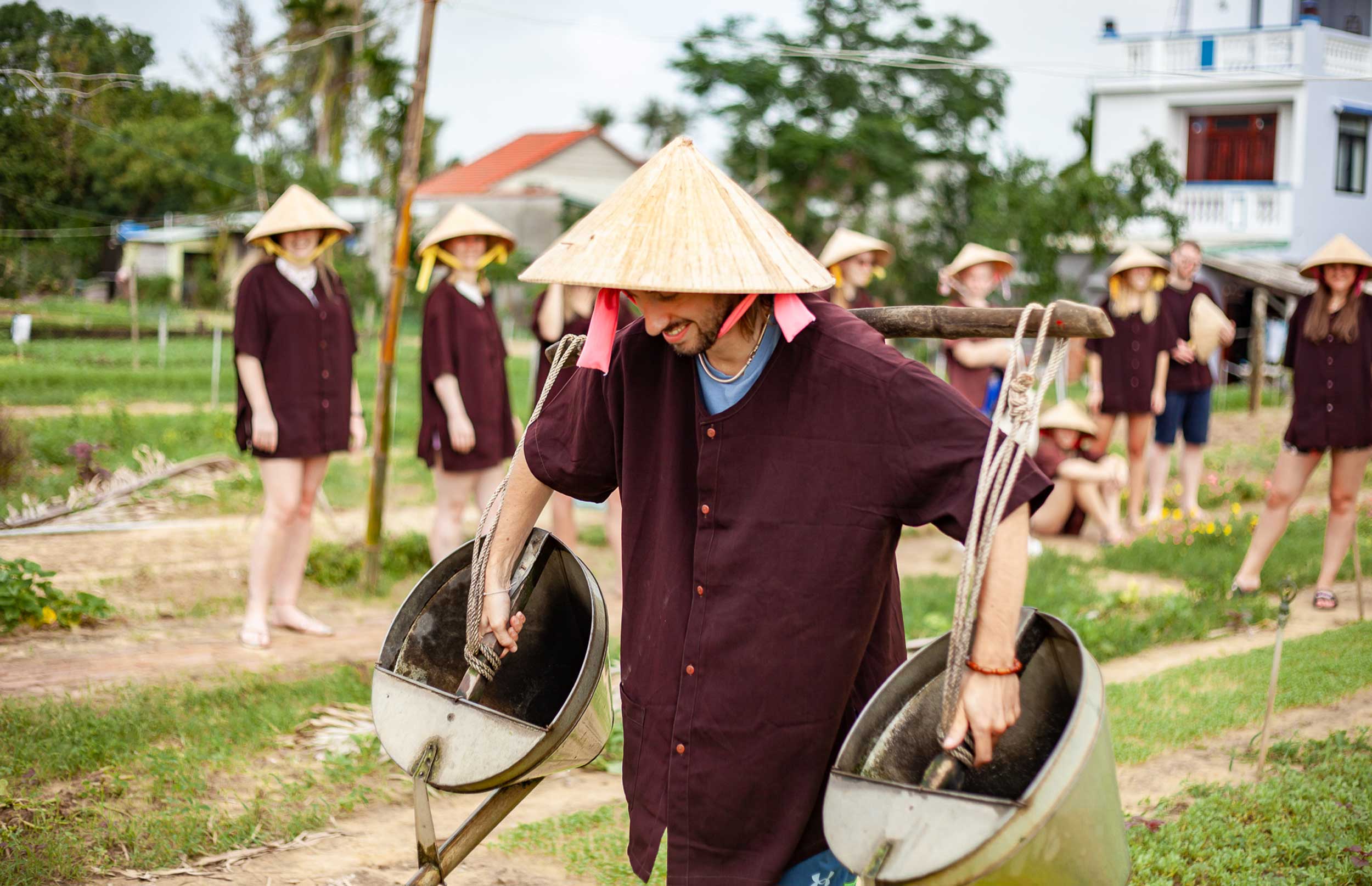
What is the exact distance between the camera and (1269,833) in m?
3.87

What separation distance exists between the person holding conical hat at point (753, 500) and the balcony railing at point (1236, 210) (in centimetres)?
1019

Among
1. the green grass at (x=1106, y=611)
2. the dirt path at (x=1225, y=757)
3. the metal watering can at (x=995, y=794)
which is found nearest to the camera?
the metal watering can at (x=995, y=794)

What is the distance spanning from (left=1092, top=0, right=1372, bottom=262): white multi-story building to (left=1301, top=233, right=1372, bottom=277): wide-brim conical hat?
372 millimetres

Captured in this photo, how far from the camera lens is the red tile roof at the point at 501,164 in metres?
45.2

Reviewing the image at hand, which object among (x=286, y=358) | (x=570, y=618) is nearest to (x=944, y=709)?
(x=570, y=618)

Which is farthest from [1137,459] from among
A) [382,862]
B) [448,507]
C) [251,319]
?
[382,862]

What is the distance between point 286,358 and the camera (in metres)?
5.89

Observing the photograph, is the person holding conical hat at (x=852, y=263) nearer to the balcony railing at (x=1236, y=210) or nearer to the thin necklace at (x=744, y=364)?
the thin necklace at (x=744, y=364)

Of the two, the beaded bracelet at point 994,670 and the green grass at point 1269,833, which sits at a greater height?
the beaded bracelet at point 994,670

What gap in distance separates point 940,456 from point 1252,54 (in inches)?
638

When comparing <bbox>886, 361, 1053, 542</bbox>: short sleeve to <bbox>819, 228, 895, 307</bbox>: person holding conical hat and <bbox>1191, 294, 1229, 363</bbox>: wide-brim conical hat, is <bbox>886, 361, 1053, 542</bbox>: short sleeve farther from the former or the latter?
<bbox>1191, 294, 1229, 363</bbox>: wide-brim conical hat

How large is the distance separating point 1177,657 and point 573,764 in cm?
435

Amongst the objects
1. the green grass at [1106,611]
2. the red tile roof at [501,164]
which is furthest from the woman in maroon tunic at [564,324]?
the red tile roof at [501,164]

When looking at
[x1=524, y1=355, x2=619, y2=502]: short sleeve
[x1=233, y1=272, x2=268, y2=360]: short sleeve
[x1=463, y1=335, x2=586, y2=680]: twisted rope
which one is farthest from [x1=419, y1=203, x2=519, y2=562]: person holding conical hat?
[x1=524, y1=355, x2=619, y2=502]: short sleeve
